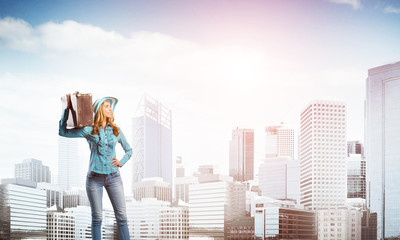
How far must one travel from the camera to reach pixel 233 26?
417 inches

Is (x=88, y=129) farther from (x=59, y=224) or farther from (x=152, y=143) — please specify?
(x=59, y=224)

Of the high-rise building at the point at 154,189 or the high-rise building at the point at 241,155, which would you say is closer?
the high-rise building at the point at 241,155

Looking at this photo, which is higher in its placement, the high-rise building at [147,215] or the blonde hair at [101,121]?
the blonde hair at [101,121]

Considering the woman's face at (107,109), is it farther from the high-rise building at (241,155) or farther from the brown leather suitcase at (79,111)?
the high-rise building at (241,155)

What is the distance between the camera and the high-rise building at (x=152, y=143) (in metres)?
17.4

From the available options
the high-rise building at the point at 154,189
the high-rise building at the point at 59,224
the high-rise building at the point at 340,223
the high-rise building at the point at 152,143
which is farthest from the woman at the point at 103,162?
the high-rise building at the point at 154,189

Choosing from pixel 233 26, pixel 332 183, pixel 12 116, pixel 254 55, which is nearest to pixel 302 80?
pixel 254 55

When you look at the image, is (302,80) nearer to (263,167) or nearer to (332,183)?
(332,183)

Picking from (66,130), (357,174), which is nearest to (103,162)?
(66,130)

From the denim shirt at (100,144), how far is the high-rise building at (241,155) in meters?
10.1

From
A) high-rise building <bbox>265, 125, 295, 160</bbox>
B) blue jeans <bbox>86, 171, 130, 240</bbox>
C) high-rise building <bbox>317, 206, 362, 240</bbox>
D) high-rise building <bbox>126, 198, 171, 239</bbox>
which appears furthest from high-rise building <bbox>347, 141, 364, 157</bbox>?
blue jeans <bbox>86, 171, 130, 240</bbox>

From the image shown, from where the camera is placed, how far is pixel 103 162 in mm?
3832

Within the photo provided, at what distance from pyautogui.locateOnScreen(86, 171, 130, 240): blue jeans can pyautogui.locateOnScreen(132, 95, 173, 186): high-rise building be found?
40.3 feet

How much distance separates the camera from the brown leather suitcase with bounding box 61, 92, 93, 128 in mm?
3809
